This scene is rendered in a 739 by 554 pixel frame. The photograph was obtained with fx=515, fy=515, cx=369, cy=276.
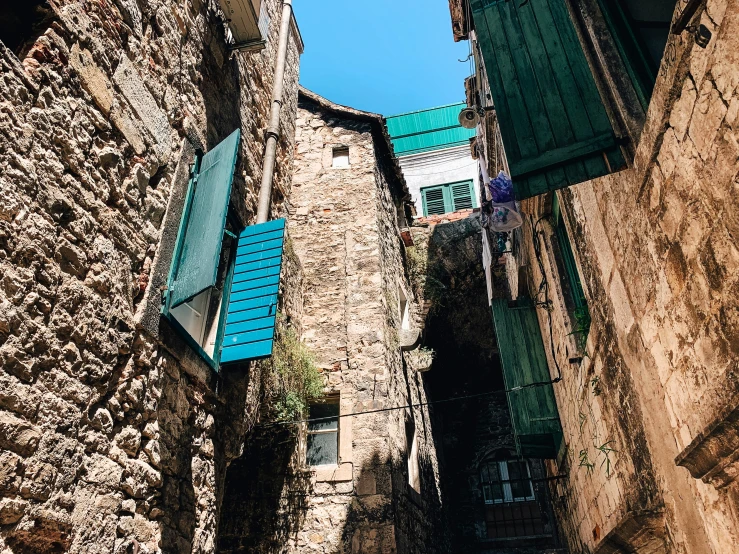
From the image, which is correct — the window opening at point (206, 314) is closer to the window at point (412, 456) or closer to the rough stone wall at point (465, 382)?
the window at point (412, 456)

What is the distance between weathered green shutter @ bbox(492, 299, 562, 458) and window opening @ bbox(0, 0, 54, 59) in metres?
5.46

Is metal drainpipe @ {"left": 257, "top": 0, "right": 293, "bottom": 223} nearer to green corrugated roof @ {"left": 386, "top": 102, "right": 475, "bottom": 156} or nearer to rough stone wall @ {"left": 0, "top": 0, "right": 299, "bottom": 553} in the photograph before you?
rough stone wall @ {"left": 0, "top": 0, "right": 299, "bottom": 553}

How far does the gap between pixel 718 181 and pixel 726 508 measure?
137 cm

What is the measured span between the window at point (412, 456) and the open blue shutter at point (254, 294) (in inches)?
164

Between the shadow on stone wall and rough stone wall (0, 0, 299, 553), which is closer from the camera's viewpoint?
rough stone wall (0, 0, 299, 553)

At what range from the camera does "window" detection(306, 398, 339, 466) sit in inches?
256

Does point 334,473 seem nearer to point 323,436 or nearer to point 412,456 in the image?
point 323,436

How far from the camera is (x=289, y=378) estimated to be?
6004mm

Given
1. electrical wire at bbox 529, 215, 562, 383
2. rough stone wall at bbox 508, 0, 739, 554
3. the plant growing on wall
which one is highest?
electrical wire at bbox 529, 215, 562, 383

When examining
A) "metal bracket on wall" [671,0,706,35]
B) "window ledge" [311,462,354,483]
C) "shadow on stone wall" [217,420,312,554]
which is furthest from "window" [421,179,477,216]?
"metal bracket on wall" [671,0,706,35]

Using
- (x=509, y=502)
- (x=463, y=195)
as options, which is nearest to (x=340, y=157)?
(x=463, y=195)

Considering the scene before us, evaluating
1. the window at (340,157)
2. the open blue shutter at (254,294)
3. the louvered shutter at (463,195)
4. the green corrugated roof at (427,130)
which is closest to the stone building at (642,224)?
the open blue shutter at (254,294)

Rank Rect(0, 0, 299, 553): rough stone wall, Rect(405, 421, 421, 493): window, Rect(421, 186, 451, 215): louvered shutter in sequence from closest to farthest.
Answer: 1. Rect(0, 0, 299, 553): rough stone wall
2. Rect(405, 421, 421, 493): window
3. Rect(421, 186, 451, 215): louvered shutter

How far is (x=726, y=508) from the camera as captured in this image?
2172mm
